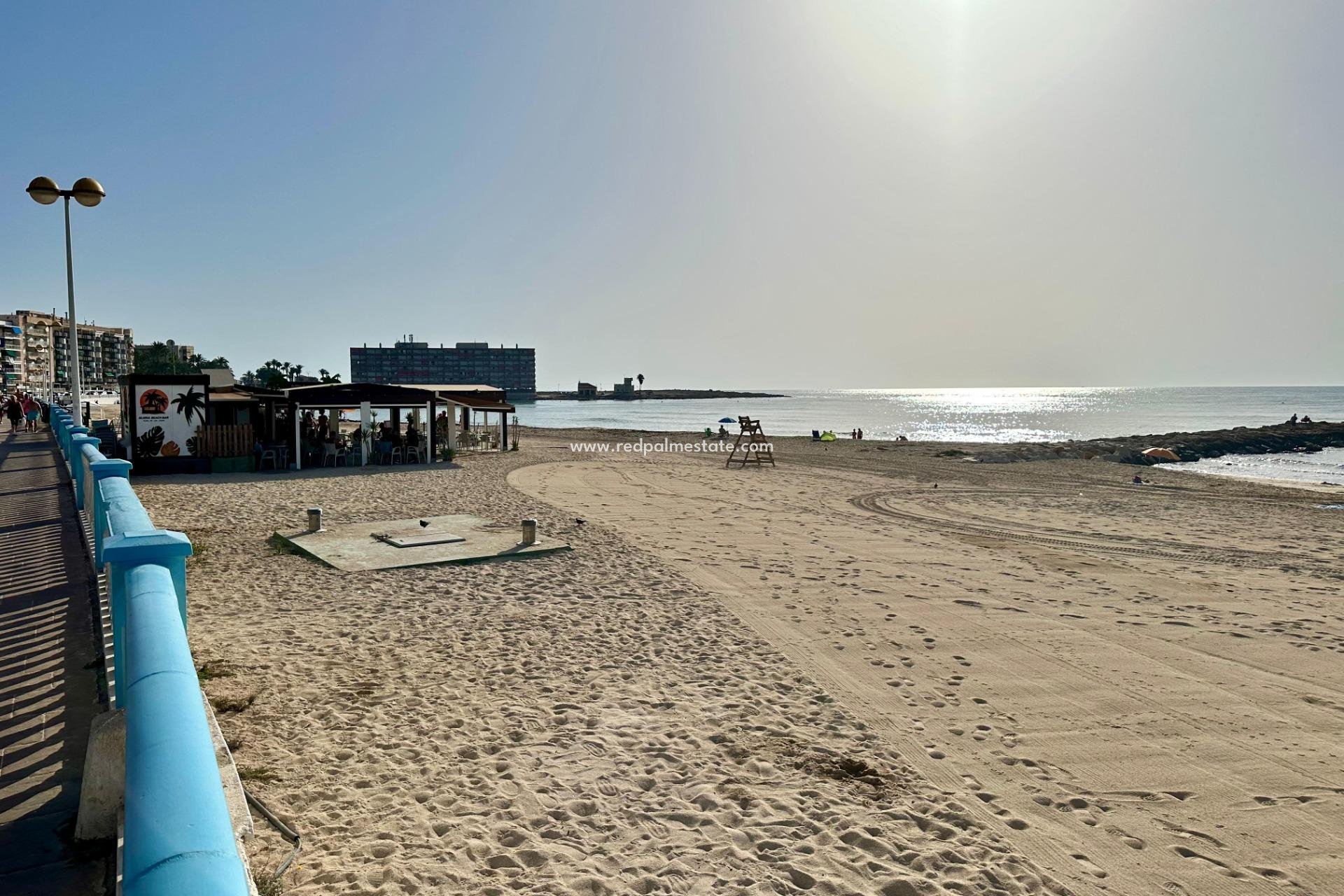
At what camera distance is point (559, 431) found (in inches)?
2025

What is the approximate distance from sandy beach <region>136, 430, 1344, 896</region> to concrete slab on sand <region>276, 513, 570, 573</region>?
37 cm

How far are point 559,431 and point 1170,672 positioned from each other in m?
46.7

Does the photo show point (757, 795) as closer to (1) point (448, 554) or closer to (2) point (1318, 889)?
(2) point (1318, 889)

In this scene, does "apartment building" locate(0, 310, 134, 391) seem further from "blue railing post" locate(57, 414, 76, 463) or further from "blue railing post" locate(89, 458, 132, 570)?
"blue railing post" locate(89, 458, 132, 570)

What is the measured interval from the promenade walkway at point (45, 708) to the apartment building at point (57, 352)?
4357 inches

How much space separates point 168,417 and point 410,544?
1187 centimetres

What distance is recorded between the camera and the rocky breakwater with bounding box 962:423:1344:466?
107 ft

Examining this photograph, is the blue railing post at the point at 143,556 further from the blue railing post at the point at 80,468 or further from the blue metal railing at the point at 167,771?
the blue railing post at the point at 80,468

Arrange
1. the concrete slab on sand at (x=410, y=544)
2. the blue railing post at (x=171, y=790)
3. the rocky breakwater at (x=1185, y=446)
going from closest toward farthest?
the blue railing post at (x=171, y=790)
the concrete slab on sand at (x=410, y=544)
the rocky breakwater at (x=1185, y=446)

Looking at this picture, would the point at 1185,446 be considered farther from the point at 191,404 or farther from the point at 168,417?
the point at 168,417

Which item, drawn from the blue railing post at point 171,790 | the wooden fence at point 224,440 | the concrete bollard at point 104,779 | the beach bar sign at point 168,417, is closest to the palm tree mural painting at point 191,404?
the beach bar sign at point 168,417

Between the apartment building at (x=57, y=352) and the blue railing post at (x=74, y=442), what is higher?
the apartment building at (x=57, y=352)

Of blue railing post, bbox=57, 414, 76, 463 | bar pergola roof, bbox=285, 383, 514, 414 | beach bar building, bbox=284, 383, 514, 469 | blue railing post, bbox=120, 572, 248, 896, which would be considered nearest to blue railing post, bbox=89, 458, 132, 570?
blue railing post, bbox=120, 572, 248, 896

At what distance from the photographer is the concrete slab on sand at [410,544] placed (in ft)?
30.8
